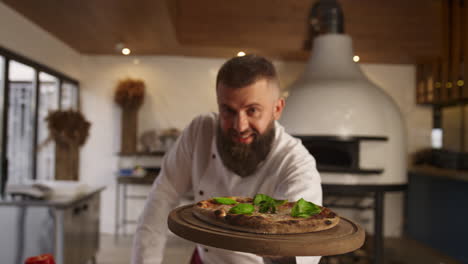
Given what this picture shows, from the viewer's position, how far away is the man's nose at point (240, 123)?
889 mm

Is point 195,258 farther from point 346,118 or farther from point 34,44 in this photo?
point 34,44

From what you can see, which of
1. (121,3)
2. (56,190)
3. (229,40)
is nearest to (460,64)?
(229,40)

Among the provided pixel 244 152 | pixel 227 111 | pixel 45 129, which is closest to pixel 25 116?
pixel 45 129

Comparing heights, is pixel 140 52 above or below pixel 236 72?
above

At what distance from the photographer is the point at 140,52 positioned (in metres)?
4.34

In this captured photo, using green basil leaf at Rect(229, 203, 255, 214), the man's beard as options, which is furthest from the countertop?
green basil leaf at Rect(229, 203, 255, 214)

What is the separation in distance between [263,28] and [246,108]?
2.94 m

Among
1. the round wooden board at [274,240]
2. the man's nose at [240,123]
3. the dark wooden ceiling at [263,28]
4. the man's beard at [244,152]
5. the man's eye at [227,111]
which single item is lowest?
the round wooden board at [274,240]

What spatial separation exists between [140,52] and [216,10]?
3.80 ft

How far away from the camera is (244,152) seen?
1096 millimetres

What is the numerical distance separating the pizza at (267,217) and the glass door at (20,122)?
2.59 meters

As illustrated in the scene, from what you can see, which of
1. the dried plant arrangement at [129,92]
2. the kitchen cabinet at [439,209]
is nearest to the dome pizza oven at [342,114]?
the kitchen cabinet at [439,209]

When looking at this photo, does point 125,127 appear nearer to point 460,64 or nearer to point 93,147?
point 93,147

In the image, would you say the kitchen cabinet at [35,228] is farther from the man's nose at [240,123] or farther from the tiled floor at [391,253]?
the man's nose at [240,123]
